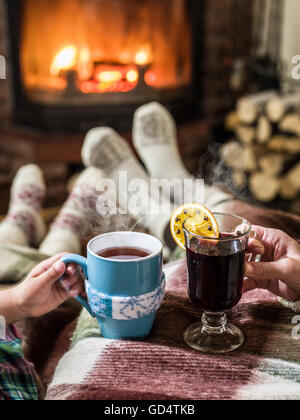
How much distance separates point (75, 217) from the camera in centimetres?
98

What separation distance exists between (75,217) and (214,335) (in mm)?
575

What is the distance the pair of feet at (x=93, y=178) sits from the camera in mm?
912

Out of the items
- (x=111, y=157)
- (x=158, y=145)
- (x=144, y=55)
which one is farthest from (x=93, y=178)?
(x=144, y=55)

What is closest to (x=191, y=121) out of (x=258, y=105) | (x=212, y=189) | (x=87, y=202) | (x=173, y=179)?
(x=258, y=105)

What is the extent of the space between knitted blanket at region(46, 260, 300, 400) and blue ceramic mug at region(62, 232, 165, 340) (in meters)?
0.02

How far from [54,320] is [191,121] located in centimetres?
149

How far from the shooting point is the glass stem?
0.46 meters

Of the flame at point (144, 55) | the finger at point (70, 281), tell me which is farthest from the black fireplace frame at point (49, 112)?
the finger at point (70, 281)

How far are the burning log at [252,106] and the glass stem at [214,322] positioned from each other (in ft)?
4.71

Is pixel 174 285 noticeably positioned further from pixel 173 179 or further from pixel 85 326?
pixel 173 179

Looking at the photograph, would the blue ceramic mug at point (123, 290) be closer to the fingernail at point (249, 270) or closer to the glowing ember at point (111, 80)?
the fingernail at point (249, 270)

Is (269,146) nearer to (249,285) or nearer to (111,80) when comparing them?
(111,80)

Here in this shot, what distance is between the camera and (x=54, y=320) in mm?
654
